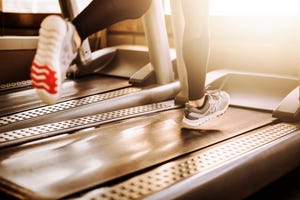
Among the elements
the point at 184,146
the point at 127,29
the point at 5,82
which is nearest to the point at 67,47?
the point at 184,146

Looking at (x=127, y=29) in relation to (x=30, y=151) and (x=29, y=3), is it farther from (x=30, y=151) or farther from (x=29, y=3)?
(x=30, y=151)

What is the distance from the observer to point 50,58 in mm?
1411

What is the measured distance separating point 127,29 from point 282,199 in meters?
2.27

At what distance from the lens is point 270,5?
2.61 m

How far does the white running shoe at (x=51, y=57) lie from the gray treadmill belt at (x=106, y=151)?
10.3 inches

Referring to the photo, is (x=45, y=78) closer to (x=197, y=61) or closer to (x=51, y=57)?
(x=51, y=57)

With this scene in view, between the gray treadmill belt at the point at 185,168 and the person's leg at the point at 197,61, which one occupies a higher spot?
the person's leg at the point at 197,61

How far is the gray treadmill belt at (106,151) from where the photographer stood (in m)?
1.36

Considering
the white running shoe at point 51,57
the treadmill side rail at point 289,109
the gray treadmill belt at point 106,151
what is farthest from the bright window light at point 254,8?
the white running shoe at point 51,57

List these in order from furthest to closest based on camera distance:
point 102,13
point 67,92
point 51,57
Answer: point 67,92 → point 102,13 → point 51,57

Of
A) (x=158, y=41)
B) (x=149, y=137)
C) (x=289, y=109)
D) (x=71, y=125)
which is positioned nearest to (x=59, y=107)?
(x=71, y=125)

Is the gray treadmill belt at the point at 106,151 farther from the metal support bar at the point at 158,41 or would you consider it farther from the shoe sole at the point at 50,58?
the metal support bar at the point at 158,41

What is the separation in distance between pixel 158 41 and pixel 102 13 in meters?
1.14

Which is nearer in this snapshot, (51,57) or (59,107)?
(51,57)
